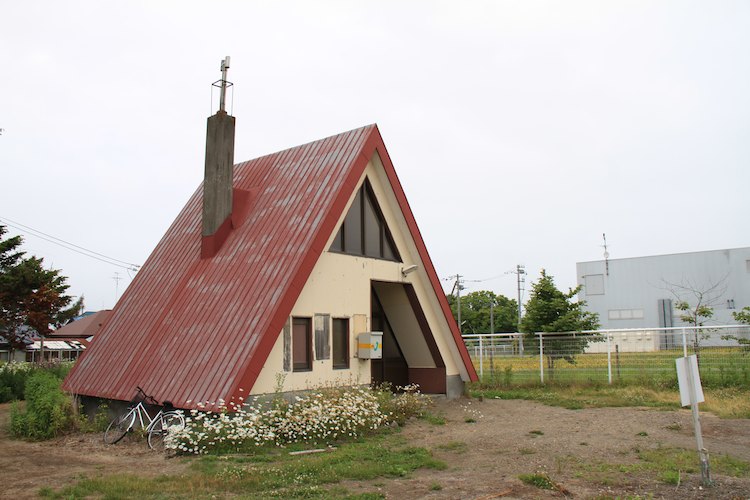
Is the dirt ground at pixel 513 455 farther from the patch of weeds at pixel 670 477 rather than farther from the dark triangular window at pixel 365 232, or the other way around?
the dark triangular window at pixel 365 232

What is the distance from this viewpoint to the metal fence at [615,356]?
17234mm

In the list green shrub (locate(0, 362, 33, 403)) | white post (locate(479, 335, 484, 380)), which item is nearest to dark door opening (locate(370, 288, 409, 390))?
white post (locate(479, 335, 484, 380))

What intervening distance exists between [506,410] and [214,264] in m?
7.80

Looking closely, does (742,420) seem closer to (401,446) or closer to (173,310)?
(401,446)

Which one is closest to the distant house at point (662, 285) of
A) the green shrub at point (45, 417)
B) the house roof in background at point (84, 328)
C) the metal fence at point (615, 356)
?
the metal fence at point (615, 356)

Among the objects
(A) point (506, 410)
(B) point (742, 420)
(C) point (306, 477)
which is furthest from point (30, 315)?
(B) point (742, 420)

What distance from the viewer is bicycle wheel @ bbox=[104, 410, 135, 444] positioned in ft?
38.5

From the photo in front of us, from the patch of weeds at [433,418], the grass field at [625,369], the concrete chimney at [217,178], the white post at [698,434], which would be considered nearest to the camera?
the white post at [698,434]

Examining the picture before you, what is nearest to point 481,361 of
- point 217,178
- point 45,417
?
point 217,178

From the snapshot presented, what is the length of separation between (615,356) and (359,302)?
887 centimetres

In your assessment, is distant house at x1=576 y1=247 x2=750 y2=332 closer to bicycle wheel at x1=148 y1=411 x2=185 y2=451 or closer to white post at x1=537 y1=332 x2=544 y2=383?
white post at x1=537 y1=332 x2=544 y2=383

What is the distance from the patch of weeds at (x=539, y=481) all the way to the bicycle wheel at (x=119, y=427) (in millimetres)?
7370

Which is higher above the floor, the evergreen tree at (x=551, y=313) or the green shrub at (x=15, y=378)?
the evergreen tree at (x=551, y=313)

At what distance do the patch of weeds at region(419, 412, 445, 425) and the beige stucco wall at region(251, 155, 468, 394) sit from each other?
1533mm
